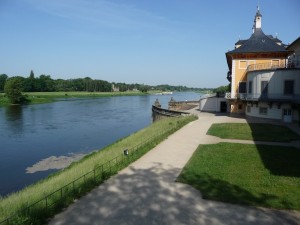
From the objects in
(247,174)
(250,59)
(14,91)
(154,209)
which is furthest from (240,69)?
(14,91)

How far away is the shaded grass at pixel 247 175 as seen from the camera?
424 inches

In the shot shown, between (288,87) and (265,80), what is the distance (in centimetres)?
235

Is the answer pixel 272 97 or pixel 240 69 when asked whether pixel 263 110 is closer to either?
pixel 272 97

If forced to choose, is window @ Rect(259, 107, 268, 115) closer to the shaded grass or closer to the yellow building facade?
the yellow building facade

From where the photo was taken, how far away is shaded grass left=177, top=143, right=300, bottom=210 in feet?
35.4

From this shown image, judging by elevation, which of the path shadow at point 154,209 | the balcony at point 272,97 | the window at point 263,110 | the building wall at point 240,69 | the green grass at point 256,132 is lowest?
the path shadow at point 154,209

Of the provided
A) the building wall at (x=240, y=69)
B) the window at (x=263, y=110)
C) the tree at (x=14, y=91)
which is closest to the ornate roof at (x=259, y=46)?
the building wall at (x=240, y=69)

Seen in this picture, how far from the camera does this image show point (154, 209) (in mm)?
9766

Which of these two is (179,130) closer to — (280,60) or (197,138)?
(197,138)

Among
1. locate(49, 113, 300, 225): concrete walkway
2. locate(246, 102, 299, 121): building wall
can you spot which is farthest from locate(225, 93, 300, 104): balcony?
locate(49, 113, 300, 225): concrete walkway

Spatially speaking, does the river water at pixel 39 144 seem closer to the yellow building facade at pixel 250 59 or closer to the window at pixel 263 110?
the yellow building facade at pixel 250 59

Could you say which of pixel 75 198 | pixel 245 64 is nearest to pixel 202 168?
pixel 75 198

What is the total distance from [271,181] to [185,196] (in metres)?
3.98

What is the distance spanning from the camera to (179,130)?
86.5 feet
